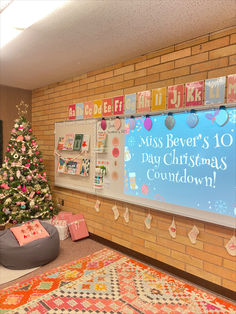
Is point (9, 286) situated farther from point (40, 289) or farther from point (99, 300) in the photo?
point (99, 300)

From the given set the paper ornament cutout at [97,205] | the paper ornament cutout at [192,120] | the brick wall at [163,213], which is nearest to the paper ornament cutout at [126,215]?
the brick wall at [163,213]

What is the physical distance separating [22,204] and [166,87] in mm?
2770

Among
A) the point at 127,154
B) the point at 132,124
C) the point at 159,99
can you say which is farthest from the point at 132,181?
the point at 159,99

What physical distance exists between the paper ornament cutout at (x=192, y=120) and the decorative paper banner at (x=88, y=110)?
5.31 ft

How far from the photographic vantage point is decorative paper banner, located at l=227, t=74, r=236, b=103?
2176 millimetres

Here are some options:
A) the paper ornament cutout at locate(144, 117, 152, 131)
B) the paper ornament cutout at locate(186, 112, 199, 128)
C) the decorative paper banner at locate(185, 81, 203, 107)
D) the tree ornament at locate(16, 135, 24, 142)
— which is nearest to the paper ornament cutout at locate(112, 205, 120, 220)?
the paper ornament cutout at locate(144, 117, 152, 131)

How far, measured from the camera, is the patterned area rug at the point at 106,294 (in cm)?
213

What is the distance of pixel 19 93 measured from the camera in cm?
483

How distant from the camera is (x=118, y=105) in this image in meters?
3.20

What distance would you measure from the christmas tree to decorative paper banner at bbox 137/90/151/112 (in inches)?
81.0

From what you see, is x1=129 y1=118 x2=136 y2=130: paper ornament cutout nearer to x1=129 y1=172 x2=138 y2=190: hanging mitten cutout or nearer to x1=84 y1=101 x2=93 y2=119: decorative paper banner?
x1=129 y1=172 x2=138 y2=190: hanging mitten cutout

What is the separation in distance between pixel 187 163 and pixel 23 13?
6.67 feet

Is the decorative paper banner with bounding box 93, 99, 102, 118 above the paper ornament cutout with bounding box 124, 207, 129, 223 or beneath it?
above

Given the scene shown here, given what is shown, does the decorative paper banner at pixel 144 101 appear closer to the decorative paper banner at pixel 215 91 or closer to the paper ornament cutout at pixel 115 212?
the decorative paper banner at pixel 215 91
